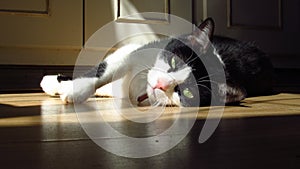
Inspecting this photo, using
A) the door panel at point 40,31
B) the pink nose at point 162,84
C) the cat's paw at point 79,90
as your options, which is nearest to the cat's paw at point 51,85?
the cat's paw at point 79,90

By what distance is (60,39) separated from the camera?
2.04 m

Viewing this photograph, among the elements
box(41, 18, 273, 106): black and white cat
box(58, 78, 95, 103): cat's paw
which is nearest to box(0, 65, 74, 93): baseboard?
box(41, 18, 273, 106): black and white cat

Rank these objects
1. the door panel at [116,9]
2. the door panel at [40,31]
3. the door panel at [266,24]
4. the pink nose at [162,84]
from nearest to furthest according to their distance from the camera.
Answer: the pink nose at [162,84] → the door panel at [40,31] → the door panel at [116,9] → the door panel at [266,24]

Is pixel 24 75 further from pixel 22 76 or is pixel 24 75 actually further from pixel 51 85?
pixel 51 85

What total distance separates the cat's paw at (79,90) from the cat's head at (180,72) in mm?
177

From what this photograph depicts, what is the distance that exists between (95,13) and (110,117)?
3.97 feet

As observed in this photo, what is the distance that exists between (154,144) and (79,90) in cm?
69

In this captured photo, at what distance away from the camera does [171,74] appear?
49.8 inches

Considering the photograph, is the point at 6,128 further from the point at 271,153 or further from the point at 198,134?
the point at 271,153

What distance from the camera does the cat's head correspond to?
4.14 feet

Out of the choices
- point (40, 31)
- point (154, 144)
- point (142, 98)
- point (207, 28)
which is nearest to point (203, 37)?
point (207, 28)

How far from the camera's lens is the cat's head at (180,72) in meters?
1.26

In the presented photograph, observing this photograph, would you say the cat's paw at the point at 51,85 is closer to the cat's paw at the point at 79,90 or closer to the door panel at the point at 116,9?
the cat's paw at the point at 79,90

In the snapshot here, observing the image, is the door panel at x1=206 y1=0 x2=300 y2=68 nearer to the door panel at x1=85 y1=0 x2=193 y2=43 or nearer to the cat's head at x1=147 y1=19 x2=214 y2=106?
the door panel at x1=85 y1=0 x2=193 y2=43
